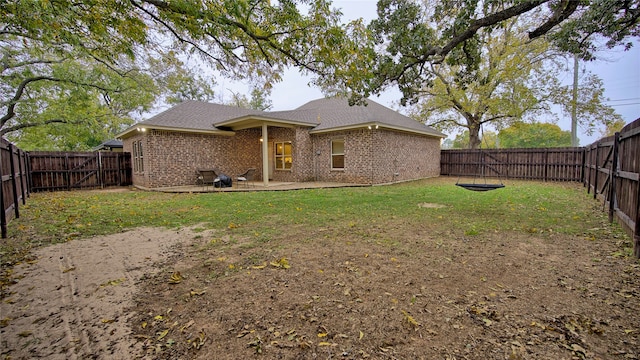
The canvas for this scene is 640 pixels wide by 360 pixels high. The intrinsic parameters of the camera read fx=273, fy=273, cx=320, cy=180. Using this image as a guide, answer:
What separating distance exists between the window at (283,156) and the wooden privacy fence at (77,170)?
7.80 meters

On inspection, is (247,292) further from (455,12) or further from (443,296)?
(455,12)

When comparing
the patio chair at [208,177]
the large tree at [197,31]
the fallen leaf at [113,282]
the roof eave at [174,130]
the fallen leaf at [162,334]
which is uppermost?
the large tree at [197,31]

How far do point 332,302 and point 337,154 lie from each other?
1157cm

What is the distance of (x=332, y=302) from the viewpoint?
2.47 m

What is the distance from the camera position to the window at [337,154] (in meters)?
13.8

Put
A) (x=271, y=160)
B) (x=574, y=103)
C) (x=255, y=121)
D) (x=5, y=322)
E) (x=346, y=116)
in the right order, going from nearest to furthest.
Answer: (x=5, y=322), (x=255, y=121), (x=346, y=116), (x=271, y=160), (x=574, y=103)

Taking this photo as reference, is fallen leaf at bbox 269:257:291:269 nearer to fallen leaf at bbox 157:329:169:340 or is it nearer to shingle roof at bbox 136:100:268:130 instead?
fallen leaf at bbox 157:329:169:340

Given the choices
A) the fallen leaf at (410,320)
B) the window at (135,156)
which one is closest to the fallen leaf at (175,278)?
the fallen leaf at (410,320)

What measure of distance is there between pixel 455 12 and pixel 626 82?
A: 30679 millimetres

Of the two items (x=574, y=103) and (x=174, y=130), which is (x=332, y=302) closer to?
(x=174, y=130)

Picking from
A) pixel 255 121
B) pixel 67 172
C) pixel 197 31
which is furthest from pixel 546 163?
pixel 67 172

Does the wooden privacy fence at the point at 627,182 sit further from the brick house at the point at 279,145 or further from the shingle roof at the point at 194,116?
the shingle roof at the point at 194,116

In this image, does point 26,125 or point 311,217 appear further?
point 26,125

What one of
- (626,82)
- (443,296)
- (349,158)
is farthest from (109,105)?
(626,82)
